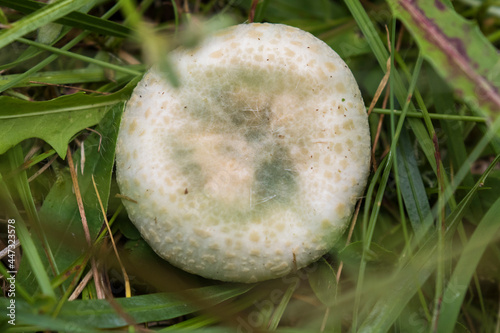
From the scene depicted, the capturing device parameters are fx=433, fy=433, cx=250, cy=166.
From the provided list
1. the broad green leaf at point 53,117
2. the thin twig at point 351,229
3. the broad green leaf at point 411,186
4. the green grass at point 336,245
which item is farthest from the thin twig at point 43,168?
→ the broad green leaf at point 411,186

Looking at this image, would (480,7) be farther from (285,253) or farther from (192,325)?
(192,325)

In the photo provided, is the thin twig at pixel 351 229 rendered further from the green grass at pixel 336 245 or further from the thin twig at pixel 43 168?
the thin twig at pixel 43 168

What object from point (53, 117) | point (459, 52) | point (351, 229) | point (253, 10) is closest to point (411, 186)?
point (351, 229)

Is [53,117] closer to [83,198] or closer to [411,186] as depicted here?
[83,198]

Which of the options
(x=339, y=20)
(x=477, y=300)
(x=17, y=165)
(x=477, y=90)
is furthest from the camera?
(x=339, y=20)

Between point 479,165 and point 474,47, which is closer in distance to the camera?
point 474,47

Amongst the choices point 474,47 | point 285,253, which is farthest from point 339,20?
point 285,253
